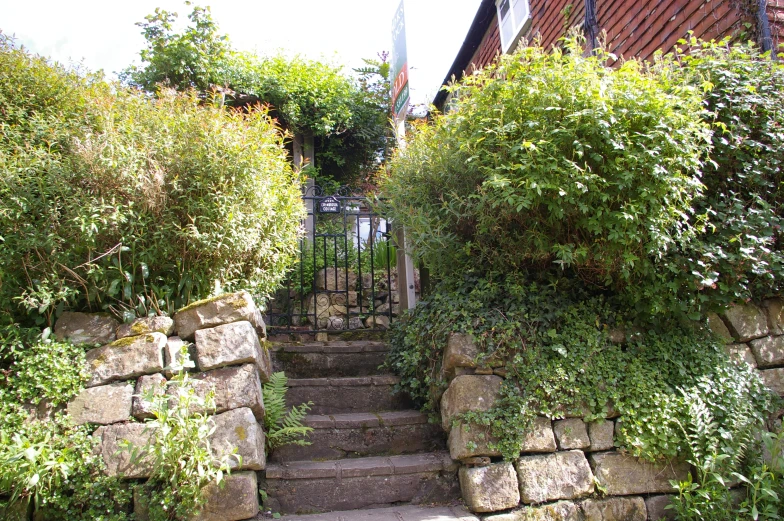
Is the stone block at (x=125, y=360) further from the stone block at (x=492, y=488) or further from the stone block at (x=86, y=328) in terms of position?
the stone block at (x=492, y=488)

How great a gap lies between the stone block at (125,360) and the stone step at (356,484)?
98 centimetres

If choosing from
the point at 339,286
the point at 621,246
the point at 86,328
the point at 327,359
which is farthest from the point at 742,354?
the point at 86,328

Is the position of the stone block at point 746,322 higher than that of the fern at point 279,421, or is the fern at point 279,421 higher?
the stone block at point 746,322

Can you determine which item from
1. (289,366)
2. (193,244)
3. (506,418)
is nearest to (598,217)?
(506,418)

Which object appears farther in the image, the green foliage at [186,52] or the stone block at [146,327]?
the green foliage at [186,52]

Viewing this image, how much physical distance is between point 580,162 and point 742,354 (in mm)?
1825

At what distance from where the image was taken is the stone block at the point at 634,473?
315 cm

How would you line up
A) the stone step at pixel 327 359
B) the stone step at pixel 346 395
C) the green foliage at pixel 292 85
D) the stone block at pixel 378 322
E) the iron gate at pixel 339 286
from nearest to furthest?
1. the stone step at pixel 346 395
2. the stone step at pixel 327 359
3. the iron gate at pixel 339 286
4. the stone block at pixel 378 322
5. the green foliage at pixel 292 85

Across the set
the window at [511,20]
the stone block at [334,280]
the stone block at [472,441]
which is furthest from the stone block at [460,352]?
the window at [511,20]

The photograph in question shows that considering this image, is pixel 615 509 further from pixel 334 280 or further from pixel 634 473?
pixel 334 280

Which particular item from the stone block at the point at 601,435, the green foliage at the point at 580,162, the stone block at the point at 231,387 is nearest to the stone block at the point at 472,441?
the stone block at the point at 601,435

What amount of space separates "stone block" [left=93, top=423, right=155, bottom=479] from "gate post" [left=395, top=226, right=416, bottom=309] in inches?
105

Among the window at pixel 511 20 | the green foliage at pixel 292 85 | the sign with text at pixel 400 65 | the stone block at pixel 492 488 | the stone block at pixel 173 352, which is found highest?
the window at pixel 511 20

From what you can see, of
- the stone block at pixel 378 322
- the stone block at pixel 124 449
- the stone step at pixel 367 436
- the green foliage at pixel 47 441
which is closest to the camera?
the green foliage at pixel 47 441
